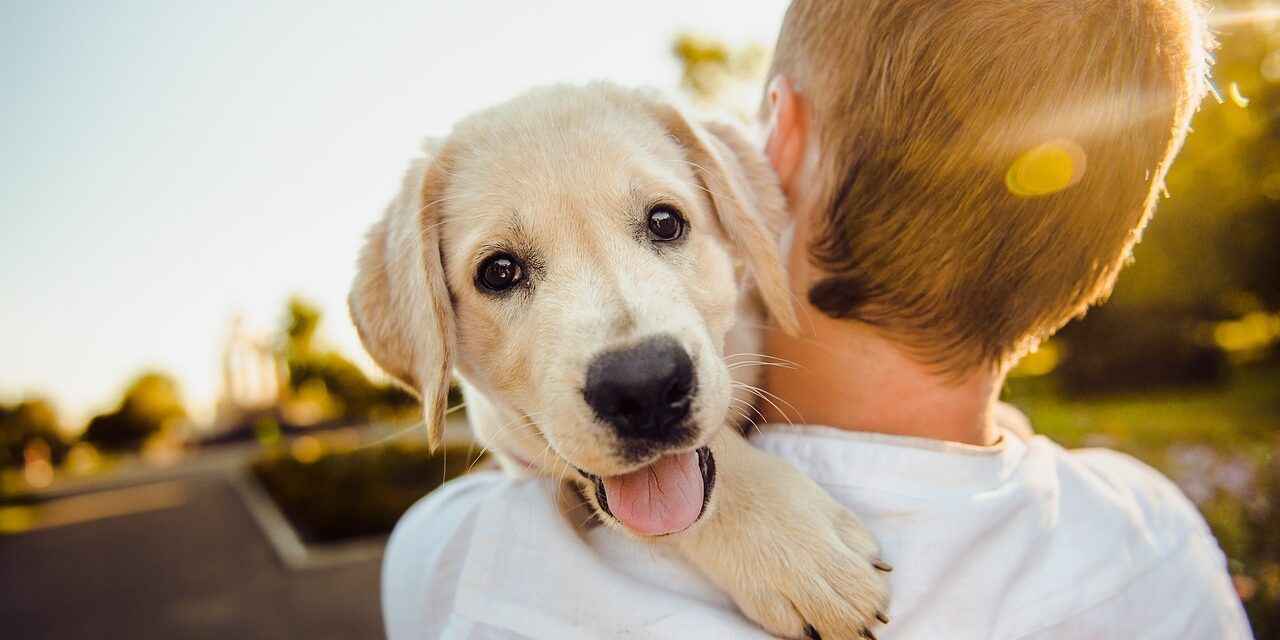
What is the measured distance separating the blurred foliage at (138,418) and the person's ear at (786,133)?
47.1 m

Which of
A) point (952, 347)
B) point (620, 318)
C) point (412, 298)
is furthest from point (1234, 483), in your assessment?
point (412, 298)

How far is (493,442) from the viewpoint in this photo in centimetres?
270

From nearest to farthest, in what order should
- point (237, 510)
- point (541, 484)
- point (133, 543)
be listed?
point (541, 484) → point (133, 543) → point (237, 510)

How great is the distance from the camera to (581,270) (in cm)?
235

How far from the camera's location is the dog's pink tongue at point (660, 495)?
6.57 ft

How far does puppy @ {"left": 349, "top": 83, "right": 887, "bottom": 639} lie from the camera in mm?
1950

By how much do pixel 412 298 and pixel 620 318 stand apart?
0.81 m

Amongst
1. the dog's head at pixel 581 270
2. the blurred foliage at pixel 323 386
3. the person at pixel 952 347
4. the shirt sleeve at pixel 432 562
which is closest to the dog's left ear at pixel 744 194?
the dog's head at pixel 581 270

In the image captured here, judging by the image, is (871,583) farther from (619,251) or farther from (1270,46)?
(1270,46)

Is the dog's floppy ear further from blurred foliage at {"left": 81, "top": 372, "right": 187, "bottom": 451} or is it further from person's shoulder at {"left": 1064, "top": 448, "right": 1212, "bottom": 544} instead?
blurred foliage at {"left": 81, "top": 372, "right": 187, "bottom": 451}

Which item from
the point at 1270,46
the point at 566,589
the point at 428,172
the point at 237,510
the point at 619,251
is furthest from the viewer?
the point at 237,510

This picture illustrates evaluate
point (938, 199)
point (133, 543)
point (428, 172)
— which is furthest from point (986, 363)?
point (133, 543)

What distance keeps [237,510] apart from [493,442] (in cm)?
1809

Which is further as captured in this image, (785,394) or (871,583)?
(785,394)
